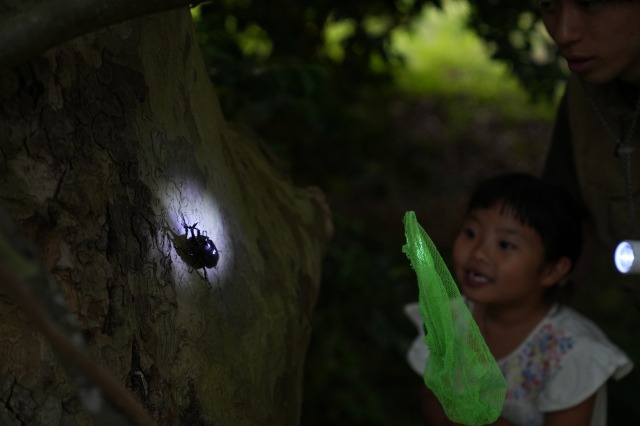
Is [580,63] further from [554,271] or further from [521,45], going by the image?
[521,45]

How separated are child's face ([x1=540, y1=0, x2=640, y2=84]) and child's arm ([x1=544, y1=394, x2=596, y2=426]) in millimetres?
910

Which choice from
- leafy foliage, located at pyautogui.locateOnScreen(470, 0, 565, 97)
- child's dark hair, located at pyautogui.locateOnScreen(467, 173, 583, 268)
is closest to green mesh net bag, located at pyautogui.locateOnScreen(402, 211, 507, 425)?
child's dark hair, located at pyautogui.locateOnScreen(467, 173, 583, 268)

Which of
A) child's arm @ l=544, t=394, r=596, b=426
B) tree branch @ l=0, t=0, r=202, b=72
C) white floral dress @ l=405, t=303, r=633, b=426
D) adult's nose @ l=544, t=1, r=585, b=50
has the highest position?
tree branch @ l=0, t=0, r=202, b=72

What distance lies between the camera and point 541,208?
2.33m

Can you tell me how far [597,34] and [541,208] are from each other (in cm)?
57

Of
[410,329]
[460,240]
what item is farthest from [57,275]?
[410,329]

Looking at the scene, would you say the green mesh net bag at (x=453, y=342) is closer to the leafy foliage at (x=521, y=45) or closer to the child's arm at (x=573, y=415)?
the child's arm at (x=573, y=415)

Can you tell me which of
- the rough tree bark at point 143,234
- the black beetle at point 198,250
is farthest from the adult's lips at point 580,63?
the black beetle at point 198,250

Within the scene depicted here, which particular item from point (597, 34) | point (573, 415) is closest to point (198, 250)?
point (597, 34)

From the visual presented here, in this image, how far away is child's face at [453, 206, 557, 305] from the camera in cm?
229

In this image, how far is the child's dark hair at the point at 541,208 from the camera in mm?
2328

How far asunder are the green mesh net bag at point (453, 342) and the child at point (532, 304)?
54 cm

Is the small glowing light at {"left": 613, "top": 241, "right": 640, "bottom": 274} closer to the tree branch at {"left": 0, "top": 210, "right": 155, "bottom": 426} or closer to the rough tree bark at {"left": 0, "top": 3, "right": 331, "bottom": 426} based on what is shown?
the rough tree bark at {"left": 0, "top": 3, "right": 331, "bottom": 426}

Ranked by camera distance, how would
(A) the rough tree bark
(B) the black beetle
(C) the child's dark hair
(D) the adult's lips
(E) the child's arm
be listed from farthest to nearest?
(C) the child's dark hair
(E) the child's arm
(D) the adult's lips
(B) the black beetle
(A) the rough tree bark
